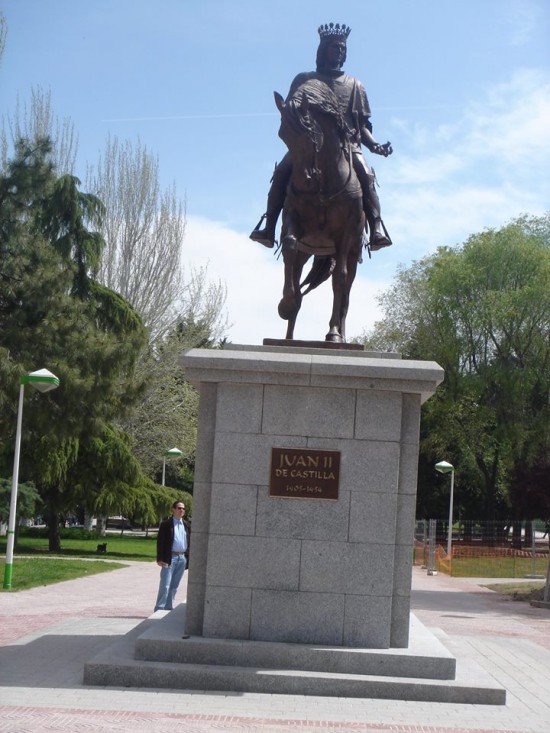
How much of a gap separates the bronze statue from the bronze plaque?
4.99 ft

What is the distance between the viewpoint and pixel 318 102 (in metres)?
10.3

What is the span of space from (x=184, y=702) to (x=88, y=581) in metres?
A: 15.2

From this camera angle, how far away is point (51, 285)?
2811 cm

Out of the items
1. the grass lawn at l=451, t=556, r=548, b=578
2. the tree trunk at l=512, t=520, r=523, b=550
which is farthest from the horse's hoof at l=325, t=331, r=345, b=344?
the tree trunk at l=512, t=520, r=523, b=550

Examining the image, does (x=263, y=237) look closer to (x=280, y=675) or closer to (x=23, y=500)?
(x=280, y=675)

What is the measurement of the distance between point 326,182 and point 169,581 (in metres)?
5.60

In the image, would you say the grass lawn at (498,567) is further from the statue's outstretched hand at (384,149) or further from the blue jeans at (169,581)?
the statue's outstretched hand at (384,149)

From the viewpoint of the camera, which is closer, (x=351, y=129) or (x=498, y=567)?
(x=351, y=129)

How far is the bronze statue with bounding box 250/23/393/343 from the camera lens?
10273 mm

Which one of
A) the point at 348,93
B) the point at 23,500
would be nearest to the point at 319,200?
the point at 348,93

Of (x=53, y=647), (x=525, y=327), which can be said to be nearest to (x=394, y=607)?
(x=53, y=647)

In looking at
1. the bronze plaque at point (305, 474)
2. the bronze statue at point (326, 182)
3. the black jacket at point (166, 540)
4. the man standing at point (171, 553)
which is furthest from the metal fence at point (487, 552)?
the bronze plaque at point (305, 474)

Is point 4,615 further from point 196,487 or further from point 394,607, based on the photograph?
point 394,607

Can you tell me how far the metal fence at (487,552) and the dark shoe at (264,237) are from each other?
986 inches
